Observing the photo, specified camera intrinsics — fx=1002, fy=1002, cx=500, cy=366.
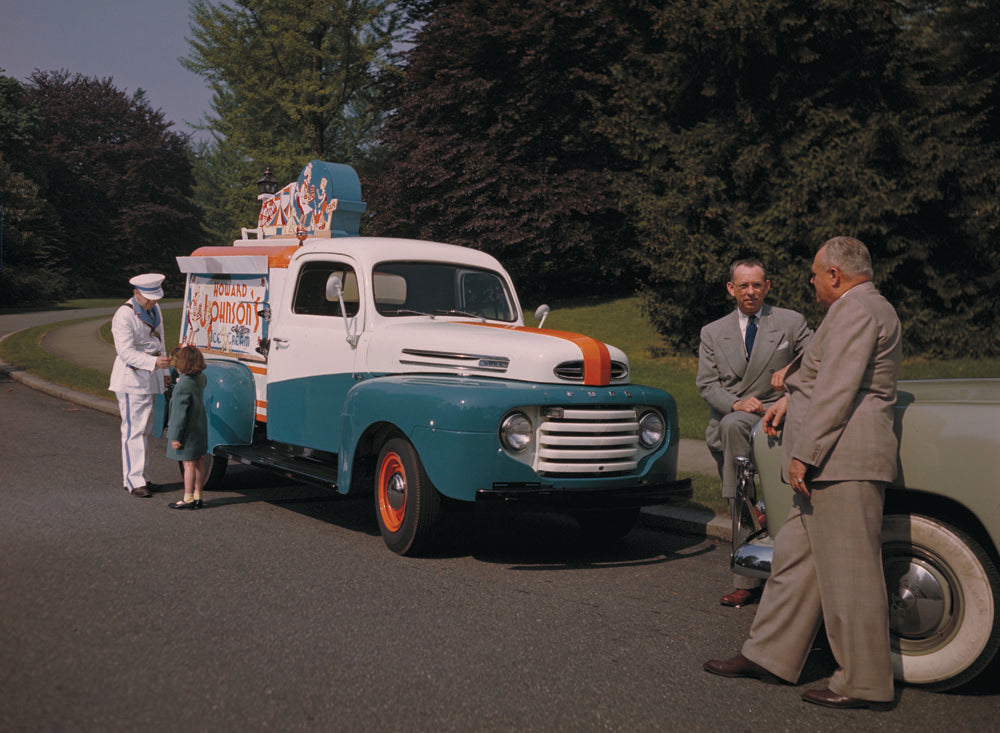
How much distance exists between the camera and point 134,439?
8.56 meters

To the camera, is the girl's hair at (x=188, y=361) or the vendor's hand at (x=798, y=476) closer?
the vendor's hand at (x=798, y=476)

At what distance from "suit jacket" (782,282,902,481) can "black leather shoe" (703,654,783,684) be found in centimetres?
90

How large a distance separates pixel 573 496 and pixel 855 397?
94.8 inches

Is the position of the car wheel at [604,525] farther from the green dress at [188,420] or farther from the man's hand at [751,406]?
the green dress at [188,420]

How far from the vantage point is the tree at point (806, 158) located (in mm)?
16422

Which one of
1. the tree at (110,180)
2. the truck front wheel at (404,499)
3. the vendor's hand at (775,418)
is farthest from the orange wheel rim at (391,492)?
the tree at (110,180)

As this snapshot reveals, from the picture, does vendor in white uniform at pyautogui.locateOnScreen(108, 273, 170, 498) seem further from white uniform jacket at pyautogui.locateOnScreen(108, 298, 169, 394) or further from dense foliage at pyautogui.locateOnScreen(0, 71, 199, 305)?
dense foliage at pyautogui.locateOnScreen(0, 71, 199, 305)

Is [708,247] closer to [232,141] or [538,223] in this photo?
[538,223]

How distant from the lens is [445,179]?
2834 centimetres

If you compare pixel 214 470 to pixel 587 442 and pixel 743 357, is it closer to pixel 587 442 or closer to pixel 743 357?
pixel 587 442

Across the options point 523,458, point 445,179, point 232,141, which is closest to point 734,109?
point 445,179

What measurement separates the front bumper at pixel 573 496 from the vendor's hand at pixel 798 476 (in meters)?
2.13

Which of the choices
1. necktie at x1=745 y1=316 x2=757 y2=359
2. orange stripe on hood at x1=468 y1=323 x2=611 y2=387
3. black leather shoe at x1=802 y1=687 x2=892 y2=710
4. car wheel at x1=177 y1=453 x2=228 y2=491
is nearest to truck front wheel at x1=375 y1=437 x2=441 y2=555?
orange stripe on hood at x1=468 y1=323 x2=611 y2=387

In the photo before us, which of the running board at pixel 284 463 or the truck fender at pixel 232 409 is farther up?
the truck fender at pixel 232 409
